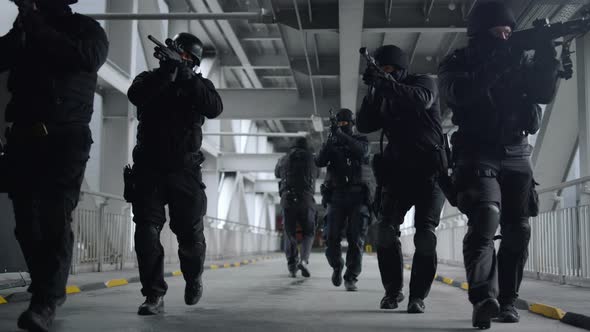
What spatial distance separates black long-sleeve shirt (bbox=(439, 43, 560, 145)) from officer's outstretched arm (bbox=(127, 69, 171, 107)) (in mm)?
1924

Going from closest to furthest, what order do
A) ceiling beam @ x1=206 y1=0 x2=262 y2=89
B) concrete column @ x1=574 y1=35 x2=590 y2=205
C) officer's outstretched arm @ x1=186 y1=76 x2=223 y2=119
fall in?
officer's outstretched arm @ x1=186 y1=76 x2=223 y2=119, concrete column @ x1=574 y1=35 x2=590 y2=205, ceiling beam @ x1=206 y1=0 x2=262 y2=89

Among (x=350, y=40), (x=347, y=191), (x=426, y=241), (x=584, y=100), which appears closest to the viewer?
(x=426, y=241)

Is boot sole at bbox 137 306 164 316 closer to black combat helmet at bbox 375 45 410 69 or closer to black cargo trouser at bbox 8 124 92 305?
black cargo trouser at bbox 8 124 92 305

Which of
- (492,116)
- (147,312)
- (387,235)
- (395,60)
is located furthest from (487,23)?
(147,312)

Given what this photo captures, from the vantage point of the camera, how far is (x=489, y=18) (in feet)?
15.6

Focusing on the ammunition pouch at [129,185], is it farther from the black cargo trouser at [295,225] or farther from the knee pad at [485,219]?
the black cargo trouser at [295,225]

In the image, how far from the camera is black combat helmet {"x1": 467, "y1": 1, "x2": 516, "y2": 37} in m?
4.75

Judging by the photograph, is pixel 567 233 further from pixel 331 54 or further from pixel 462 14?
pixel 331 54

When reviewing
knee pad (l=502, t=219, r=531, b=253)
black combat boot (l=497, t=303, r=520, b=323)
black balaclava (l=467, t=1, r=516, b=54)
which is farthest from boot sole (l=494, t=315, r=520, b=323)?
black balaclava (l=467, t=1, r=516, b=54)

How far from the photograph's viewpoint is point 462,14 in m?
13.1

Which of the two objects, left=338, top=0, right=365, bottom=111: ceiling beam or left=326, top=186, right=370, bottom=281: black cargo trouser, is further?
left=338, top=0, right=365, bottom=111: ceiling beam

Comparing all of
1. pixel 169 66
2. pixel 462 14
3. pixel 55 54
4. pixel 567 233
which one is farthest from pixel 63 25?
pixel 462 14

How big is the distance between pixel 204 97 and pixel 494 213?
2079mm

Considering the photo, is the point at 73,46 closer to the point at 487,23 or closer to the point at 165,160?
the point at 165,160
